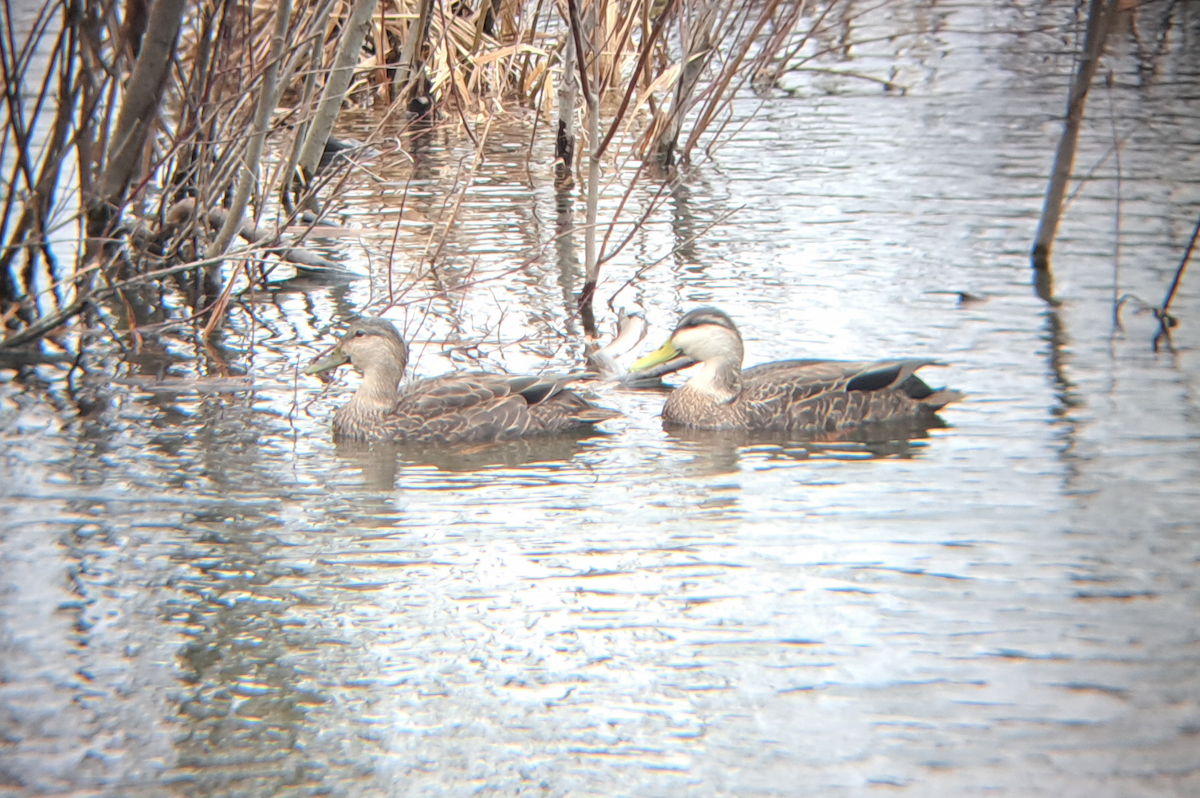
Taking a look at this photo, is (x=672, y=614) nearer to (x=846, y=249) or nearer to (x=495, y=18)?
(x=846, y=249)

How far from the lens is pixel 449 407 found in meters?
7.56

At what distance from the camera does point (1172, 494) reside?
635 centimetres

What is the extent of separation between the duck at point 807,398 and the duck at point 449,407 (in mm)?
582

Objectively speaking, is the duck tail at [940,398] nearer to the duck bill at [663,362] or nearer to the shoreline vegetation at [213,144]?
Answer: the duck bill at [663,362]

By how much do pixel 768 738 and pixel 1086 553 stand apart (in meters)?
2.02

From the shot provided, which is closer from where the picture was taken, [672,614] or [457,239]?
[672,614]

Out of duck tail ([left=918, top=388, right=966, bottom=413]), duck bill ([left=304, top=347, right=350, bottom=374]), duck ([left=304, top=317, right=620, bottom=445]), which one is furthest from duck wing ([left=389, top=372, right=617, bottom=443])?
duck tail ([left=918, top=388, right=966, bottom=413])

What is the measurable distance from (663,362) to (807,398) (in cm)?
89

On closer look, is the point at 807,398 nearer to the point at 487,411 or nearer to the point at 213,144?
the point at 487,411

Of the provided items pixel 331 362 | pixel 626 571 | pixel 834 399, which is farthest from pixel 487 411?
pixel 626 571

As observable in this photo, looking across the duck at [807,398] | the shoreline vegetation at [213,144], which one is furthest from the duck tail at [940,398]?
the shoreline vegetation at [213,144]

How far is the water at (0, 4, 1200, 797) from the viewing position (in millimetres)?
4422

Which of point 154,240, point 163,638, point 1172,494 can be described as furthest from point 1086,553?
point 154,240

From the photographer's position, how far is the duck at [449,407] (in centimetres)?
753
